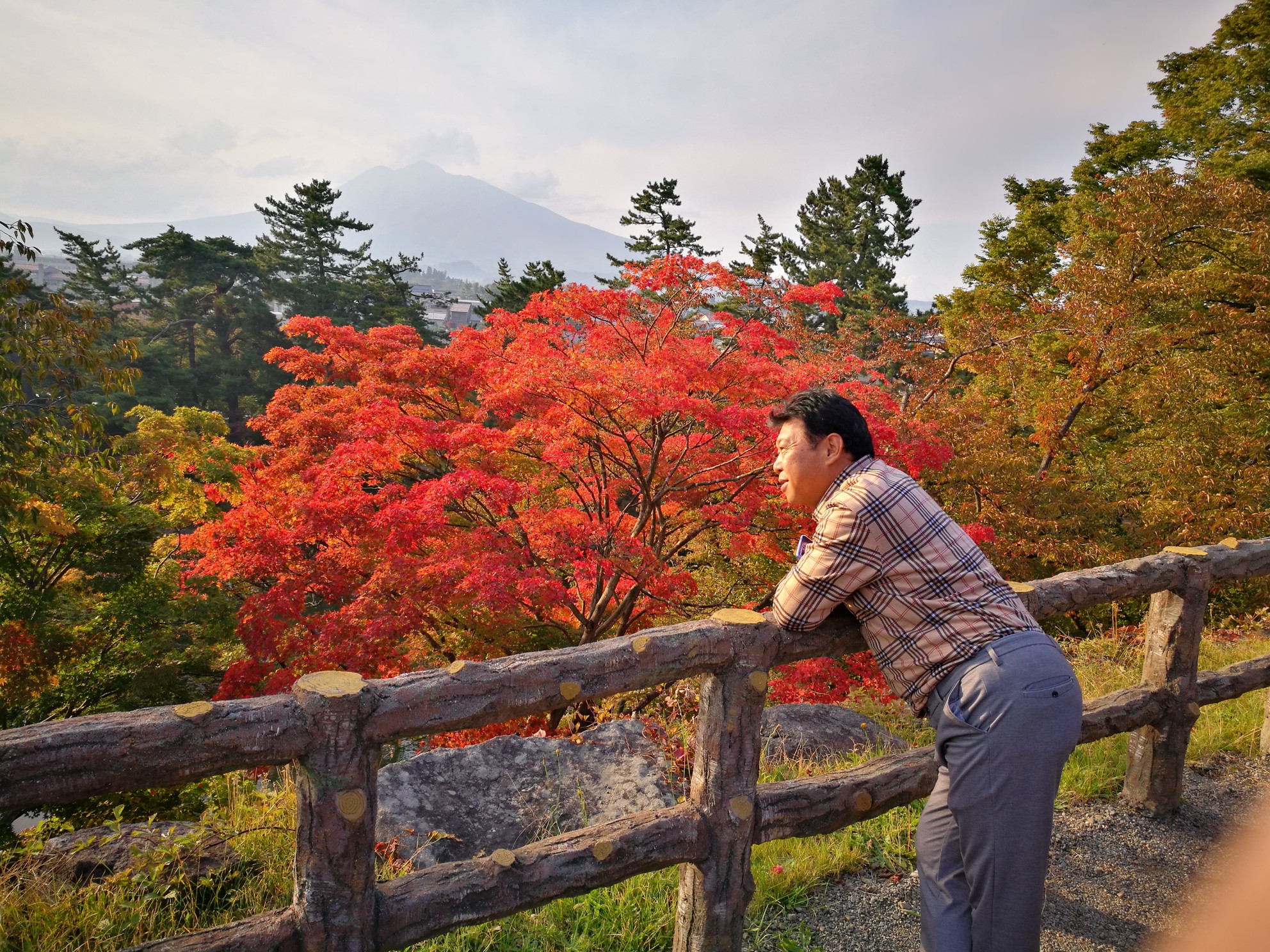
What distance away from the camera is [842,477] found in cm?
204

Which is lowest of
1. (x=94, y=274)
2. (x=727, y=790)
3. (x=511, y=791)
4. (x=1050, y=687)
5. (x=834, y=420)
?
(x=511, y=791)

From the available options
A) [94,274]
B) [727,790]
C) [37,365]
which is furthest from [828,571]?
[94,274]

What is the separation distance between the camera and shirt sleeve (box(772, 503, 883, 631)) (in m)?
1.91

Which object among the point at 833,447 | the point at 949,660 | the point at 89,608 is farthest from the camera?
the point at 89,608

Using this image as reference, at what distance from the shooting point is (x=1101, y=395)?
37.0 feet

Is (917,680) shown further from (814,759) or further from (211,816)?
(211,816)

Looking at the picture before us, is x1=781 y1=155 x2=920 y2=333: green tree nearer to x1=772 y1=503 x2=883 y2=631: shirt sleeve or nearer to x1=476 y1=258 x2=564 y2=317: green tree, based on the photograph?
x1=476 y1=258 x2=564 y2=317: green tree

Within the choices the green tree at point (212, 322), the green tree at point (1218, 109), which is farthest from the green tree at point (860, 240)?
the green tree at point (212, 322)

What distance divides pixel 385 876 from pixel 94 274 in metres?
28.3

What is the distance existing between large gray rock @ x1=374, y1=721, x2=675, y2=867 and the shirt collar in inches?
78.3

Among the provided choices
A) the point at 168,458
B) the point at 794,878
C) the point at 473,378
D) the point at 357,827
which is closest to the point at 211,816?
the point at 357,827

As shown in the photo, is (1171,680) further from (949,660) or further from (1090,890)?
(949,660)

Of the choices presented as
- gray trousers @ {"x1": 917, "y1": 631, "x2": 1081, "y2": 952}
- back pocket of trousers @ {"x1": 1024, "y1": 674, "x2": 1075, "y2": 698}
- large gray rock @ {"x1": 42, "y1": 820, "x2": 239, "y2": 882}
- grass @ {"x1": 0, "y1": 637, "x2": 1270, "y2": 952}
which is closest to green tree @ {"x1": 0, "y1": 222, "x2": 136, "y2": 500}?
grass @ {"x1": 0, "y1": 637, "x2": 1270, "y2": 952}

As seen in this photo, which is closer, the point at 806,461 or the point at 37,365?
the point at 806,461
